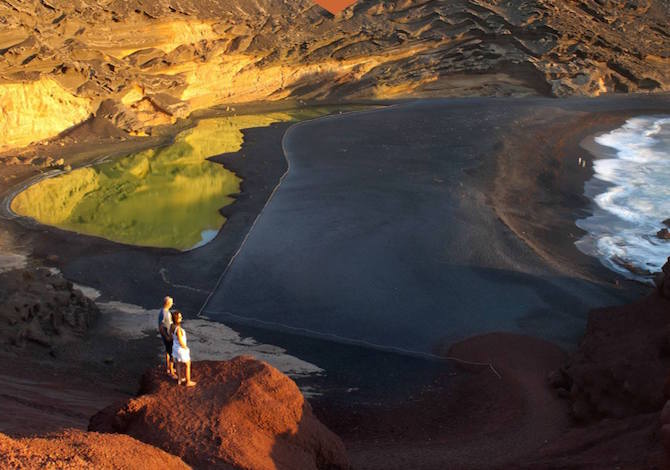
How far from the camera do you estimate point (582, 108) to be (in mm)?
42781

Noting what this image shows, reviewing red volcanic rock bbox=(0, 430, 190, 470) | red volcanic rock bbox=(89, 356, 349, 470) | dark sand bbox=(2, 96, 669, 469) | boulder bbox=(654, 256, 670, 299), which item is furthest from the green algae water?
red volcanic rock bbox=(0, 430, 190, 470)

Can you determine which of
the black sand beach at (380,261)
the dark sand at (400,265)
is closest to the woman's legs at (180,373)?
the black sand beach at (380,261)

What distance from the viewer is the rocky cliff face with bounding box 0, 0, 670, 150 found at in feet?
129

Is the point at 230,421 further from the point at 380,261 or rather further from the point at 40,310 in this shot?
the point at 380,261

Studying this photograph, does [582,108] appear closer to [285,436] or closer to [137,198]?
[137,198]

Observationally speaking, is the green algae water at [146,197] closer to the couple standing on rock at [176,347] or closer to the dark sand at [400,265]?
the dark sand at [400,265]

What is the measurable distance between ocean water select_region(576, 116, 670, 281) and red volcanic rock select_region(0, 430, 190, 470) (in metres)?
15.5

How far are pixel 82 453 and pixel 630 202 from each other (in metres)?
24.0

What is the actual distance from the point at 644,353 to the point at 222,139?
2814 cm

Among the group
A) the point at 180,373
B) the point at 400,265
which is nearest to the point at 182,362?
the point at 180,373

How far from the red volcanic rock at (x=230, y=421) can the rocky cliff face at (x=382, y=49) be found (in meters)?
30.8

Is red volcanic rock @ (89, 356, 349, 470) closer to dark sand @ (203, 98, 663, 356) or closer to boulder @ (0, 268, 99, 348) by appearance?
boulder @ (0, 268, 99, 348)

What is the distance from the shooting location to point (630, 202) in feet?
83.3

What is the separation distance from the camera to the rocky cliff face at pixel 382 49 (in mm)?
39281
